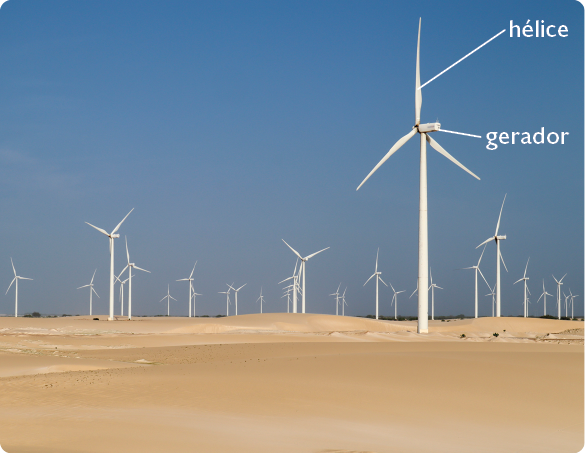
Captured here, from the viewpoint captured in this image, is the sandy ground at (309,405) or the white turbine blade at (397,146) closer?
the sandy ground at (309,405)

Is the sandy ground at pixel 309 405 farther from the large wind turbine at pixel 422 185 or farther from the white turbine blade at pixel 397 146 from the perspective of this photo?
the white turbine blade at pixel 397 146

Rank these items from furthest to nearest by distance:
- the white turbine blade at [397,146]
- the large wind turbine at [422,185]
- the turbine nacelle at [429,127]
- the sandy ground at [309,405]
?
1. the white turbine blade at [397,146]
2. the turbine nacelle at [429,127]
3. the large wind turbine at [422,185]
4. the sandy ground at [309,405]

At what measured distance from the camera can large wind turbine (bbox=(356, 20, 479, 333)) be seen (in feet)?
125

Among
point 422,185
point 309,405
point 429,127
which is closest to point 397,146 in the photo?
point 429,127

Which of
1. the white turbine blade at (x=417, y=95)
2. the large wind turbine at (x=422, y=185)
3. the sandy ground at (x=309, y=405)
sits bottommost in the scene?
the sandy ground at (x=309, y=405)

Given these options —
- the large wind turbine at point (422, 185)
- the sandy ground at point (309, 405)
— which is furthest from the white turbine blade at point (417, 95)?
the sandy ground at point (309, 405)

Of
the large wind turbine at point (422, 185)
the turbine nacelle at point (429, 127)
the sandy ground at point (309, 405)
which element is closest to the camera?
the sandy ground at point (309, 405)

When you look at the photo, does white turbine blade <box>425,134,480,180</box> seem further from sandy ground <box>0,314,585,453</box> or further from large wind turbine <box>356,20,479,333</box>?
sandy ground <box>0,314,585,453</box>

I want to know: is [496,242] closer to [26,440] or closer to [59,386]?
[59,386]

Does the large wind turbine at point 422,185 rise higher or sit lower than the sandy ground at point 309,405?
higher

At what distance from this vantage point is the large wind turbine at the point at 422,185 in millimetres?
38250

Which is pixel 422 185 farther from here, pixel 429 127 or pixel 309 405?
pixel 309 405

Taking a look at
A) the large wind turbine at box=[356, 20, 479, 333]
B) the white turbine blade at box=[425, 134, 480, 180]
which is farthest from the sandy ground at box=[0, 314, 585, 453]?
the white turbine blade at box=[425, 134, 480, 180]

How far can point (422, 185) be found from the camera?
39.0 metres
